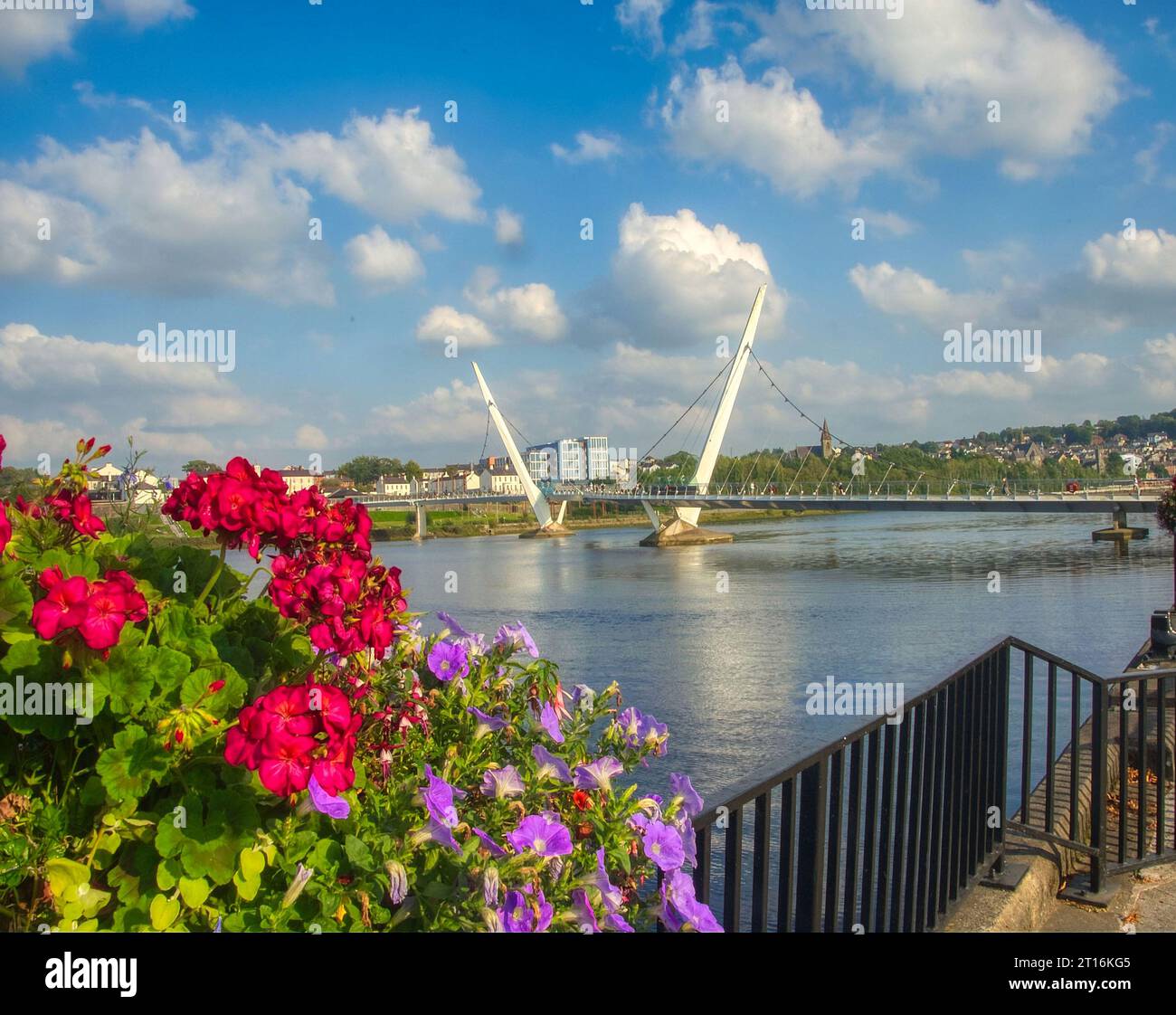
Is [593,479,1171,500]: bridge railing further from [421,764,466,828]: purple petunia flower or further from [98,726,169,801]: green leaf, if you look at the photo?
[98,726,169,801]: green leaf

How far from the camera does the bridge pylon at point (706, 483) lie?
48.5m

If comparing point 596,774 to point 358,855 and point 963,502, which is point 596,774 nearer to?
point 358,855

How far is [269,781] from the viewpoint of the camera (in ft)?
2.90

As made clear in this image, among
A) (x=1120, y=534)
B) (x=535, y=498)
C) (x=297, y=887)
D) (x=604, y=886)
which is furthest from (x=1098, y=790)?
(x=535, y=498)

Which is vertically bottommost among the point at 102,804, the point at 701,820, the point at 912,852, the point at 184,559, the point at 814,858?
the point at 912,852

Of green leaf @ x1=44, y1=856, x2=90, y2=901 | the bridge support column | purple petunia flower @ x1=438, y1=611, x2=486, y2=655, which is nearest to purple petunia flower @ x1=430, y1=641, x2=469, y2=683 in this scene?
purple petunia flower @ x1=438, y1=611, x2=486, y2=655

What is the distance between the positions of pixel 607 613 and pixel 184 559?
20976 millimetres

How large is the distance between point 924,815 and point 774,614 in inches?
765

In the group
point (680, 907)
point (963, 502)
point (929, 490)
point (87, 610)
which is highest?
point (929, 490)

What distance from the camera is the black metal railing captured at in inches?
63.5

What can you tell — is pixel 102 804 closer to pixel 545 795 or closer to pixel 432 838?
pixel 432 838

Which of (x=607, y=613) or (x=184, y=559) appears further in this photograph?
(x=607, y=613)

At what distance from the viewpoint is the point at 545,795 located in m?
1.16
